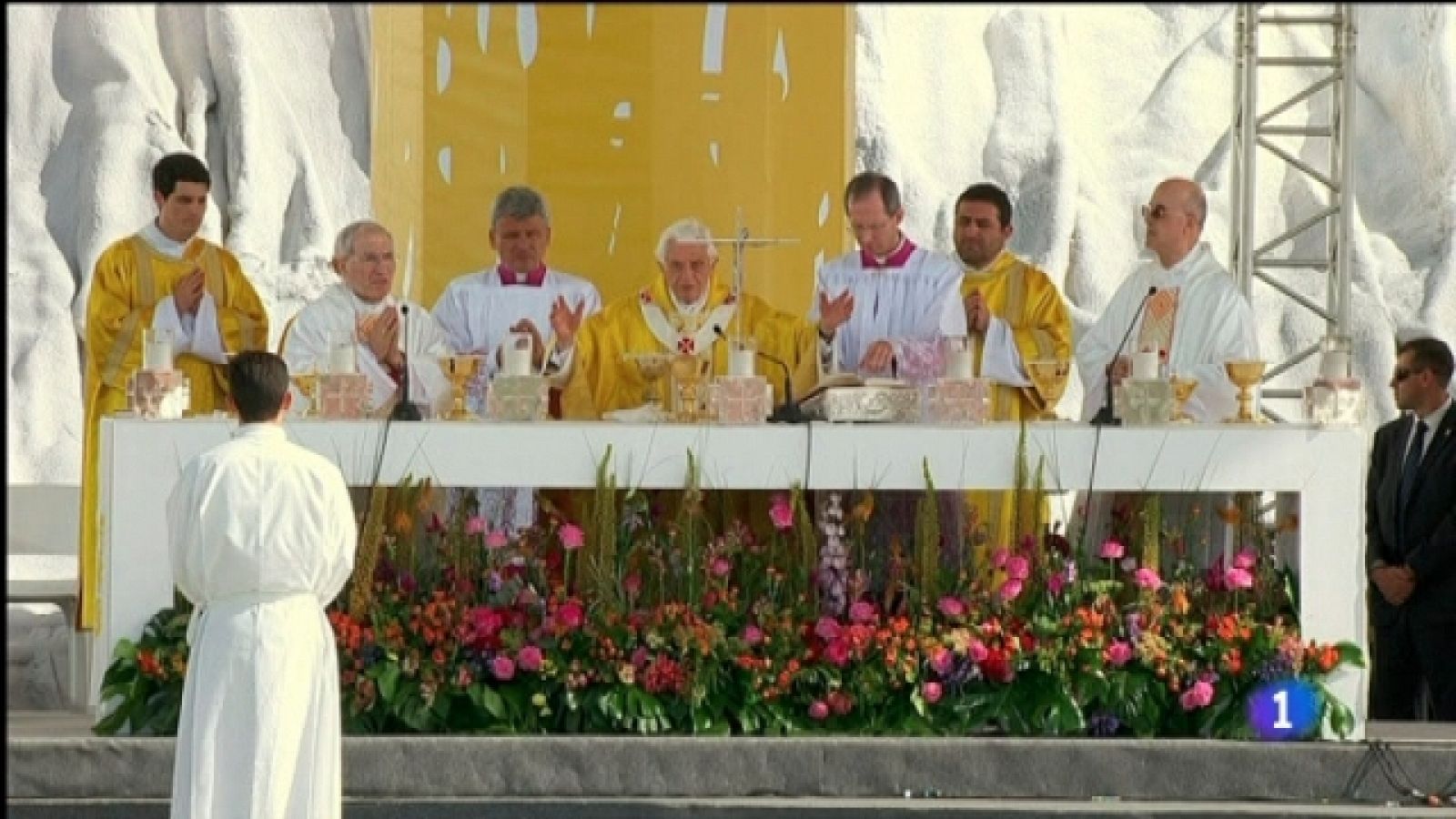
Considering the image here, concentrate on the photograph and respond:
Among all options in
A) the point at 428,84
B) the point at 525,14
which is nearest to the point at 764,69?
the point at 428,84

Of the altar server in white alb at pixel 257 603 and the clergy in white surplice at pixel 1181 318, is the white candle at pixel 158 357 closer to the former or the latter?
the altar server in white alb at pixel 257 603

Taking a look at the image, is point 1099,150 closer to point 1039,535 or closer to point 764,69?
point 764,69

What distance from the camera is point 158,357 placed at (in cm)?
793

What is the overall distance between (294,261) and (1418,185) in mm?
7008

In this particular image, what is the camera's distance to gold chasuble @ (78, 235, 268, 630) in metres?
9.09

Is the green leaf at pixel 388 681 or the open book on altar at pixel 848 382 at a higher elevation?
the open book on altar at pixel 848 382

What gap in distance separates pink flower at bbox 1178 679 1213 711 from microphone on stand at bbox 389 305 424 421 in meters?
2.07

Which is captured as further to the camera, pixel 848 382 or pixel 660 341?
pixel 660 341

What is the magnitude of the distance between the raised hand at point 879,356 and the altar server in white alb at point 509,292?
96 cm

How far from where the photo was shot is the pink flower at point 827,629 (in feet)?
25.4

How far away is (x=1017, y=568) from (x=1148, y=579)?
0.33 m

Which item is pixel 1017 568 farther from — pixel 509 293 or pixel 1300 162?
pixel 1300 162

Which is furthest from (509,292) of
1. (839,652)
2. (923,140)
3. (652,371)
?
(923,140)

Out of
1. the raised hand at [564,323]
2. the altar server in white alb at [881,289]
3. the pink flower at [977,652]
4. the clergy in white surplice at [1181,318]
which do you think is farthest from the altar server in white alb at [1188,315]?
the raised hand at [564,323]
